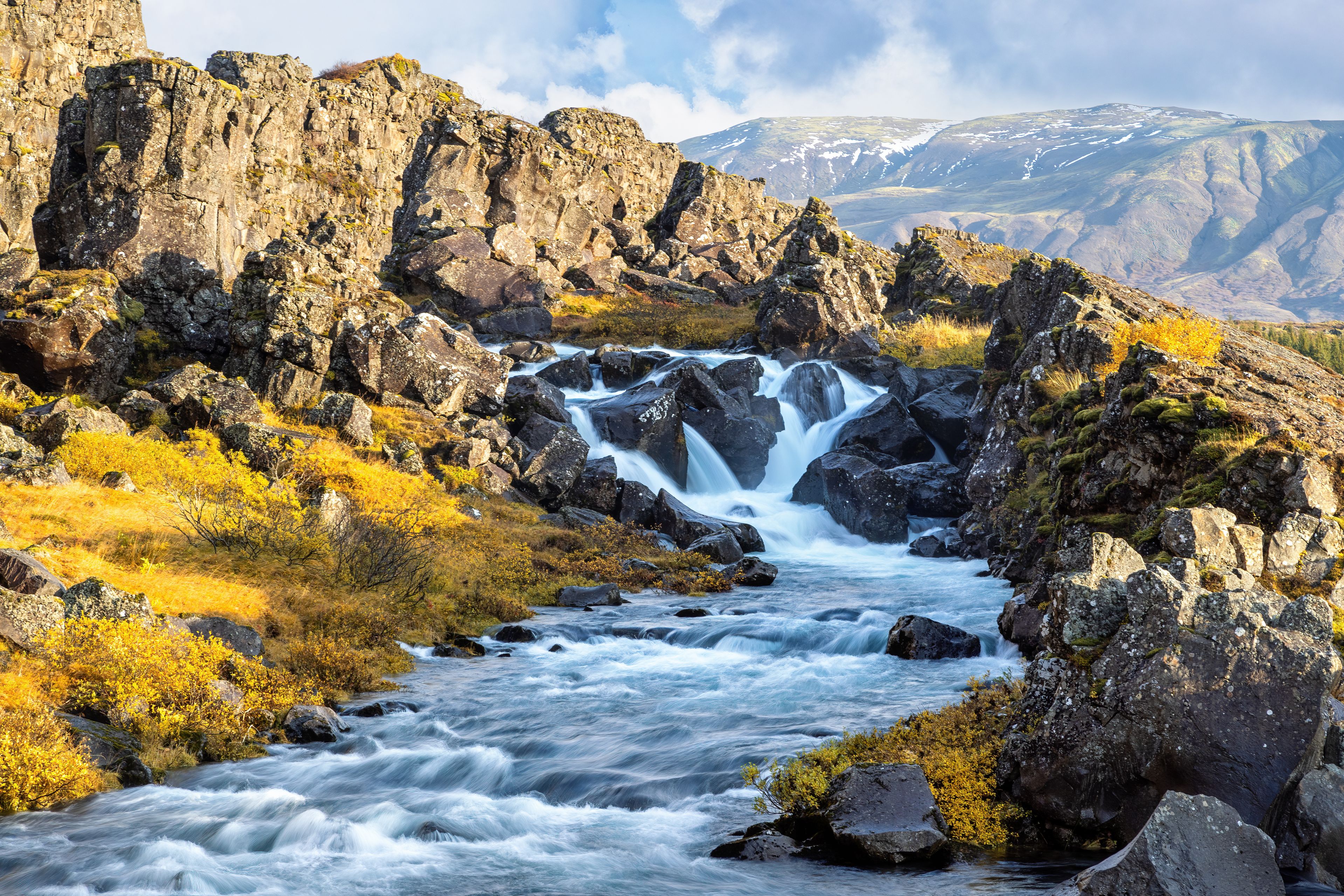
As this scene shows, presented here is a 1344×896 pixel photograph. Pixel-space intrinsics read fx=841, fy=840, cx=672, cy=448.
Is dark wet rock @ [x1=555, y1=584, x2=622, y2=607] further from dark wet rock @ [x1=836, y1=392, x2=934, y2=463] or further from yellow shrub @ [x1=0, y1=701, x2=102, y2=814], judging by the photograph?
dark wet rock @ [x1=836, y1=392, x2=934, y2=463]

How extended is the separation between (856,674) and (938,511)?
16.7 m

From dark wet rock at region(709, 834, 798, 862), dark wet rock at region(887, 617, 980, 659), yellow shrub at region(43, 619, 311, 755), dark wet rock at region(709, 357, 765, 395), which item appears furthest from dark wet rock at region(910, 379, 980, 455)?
yellow shrub at region(43, 619, 311, 755)

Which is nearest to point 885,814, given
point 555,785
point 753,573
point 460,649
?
point 555,785

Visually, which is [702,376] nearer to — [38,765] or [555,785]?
[555,785]

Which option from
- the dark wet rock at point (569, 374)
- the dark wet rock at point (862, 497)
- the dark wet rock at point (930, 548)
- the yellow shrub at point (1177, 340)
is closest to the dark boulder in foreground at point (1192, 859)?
the yellow shrub at point (1177, 340)

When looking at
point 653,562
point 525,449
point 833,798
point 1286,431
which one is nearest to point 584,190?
point 525,449

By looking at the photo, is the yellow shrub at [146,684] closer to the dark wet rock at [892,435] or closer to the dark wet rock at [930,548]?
the dark wet rock at [930,548]

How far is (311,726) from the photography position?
11.2 metres

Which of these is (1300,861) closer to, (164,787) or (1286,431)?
(1286,431)

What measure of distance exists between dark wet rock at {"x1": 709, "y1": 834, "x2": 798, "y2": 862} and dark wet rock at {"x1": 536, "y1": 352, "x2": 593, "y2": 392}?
31294 mm

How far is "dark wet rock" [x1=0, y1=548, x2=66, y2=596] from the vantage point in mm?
11539

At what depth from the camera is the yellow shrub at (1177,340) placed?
64.7ft

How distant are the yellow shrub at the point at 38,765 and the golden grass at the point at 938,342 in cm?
3711

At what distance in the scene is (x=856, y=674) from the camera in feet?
46.9
